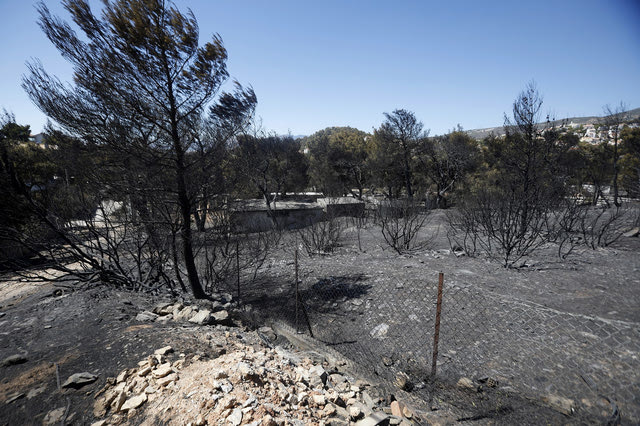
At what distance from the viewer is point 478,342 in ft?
14.3

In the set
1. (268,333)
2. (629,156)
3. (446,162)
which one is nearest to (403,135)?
(446,162)

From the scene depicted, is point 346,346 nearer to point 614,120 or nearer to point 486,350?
point 486,350

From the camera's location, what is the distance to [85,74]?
4.70 meters

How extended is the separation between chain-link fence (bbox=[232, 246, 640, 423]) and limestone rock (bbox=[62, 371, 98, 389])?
3089mm

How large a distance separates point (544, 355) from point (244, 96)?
22.8 ft

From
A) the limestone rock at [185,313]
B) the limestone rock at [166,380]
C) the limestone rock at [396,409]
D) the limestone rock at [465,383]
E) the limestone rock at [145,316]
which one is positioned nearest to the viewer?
the limestone rock at [166,380]

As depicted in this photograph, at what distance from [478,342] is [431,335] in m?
0.68

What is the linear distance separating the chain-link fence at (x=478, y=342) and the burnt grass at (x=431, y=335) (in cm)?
2

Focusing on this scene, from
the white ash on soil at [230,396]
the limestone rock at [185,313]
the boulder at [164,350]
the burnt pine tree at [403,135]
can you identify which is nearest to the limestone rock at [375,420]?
the white ash on soil at [230,396]

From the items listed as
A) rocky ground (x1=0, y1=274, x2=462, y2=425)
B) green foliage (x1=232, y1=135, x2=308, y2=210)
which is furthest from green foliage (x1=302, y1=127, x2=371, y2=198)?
rocky ground (x1=0, y1=274, x2=462, y2=425)

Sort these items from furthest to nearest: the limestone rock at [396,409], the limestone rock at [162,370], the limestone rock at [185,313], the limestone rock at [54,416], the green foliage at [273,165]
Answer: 1. the green foliage at [273,165]
2. the limestone rock at [185,313]
3. the limestone rock at [396,409]
4. the limestone rock at [162,370]
5. the limestone rock at [54,416]

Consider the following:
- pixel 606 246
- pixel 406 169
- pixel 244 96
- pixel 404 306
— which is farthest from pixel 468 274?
pixel 406 169

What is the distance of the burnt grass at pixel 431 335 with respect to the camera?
3064 millimetres

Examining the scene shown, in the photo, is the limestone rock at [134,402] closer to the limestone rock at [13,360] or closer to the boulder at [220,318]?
the limestone rock at [13,360]
